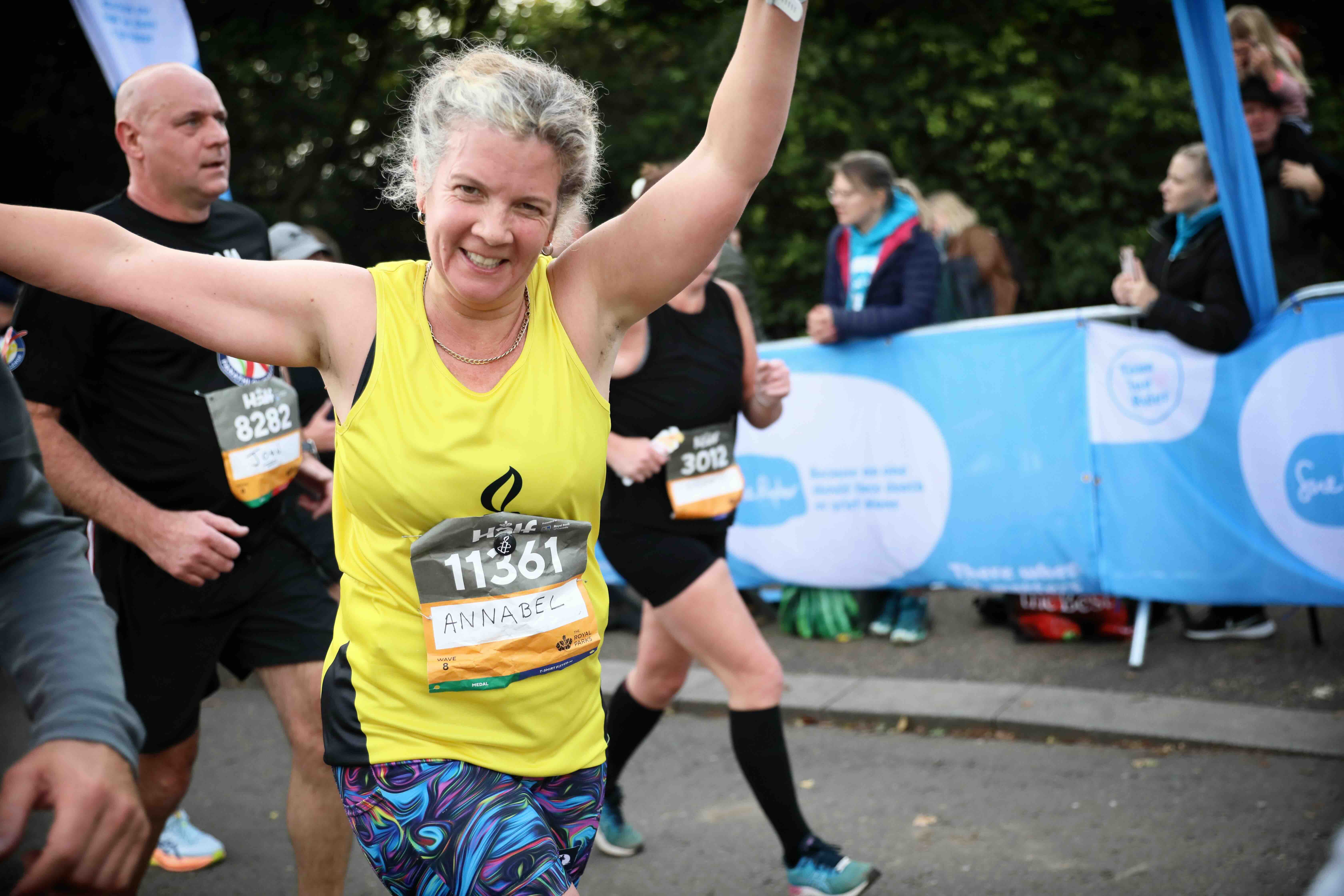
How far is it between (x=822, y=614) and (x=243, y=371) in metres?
4.28

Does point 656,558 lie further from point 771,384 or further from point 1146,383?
point 1146,383

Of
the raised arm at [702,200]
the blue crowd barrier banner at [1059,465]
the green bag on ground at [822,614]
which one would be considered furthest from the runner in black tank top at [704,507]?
the green bag on ground at [822,614]

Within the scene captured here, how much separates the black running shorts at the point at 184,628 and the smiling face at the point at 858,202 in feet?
13.3

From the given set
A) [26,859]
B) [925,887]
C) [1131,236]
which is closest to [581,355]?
[26,859]

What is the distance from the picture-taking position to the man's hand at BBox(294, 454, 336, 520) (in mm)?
3955

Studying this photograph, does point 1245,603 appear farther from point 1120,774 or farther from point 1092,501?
point 1120,774

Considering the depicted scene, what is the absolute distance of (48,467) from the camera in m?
3.48

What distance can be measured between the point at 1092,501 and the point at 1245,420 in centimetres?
79

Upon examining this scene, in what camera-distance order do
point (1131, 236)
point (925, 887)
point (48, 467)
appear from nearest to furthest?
point (48, 467) → point (925, 887) → point (1131, 236)

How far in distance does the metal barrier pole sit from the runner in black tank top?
103 inches

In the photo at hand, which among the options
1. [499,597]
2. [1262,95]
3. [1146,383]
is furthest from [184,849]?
[1262,95]

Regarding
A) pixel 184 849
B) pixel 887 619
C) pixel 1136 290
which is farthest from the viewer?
pixel 887 619

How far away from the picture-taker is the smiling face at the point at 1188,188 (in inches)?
238

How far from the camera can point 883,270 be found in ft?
22.7
